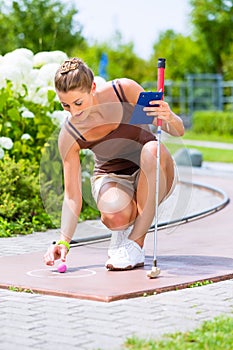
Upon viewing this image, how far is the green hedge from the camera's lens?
99.2 ft

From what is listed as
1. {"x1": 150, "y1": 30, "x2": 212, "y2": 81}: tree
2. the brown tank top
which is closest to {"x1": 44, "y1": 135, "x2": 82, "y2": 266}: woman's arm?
the brown tank top

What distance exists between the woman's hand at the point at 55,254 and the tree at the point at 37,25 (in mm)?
16888

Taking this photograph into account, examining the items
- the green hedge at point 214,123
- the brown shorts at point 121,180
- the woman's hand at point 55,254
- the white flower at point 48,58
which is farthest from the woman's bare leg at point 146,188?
the green hedge at point 214,123

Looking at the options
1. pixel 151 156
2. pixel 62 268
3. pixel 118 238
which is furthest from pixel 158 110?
pixel 62 268

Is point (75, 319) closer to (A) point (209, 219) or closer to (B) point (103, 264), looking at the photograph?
(B) point (103, 264)

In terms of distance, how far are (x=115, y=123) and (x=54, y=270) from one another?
3.60 ft

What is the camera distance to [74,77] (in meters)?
5.87

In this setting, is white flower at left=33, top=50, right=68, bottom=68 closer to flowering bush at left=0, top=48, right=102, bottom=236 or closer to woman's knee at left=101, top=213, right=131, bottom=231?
flowering bush at left=0, top=48, right=102, bottom=236

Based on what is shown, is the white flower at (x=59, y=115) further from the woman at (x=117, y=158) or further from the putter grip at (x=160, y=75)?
the putter grip at (x=160, y=75)

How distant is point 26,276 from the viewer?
5941 millimetres

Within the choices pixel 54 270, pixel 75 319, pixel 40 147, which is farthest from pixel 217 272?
pixel 40 147

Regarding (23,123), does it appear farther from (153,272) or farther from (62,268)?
(153,272)

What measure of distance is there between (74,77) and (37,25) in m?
19.1

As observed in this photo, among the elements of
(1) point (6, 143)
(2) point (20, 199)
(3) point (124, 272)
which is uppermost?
(1) point (6, 143)
